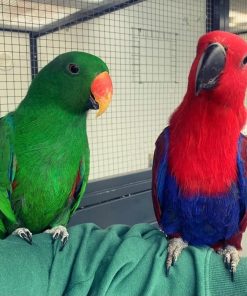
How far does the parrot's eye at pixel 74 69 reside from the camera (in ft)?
2.37

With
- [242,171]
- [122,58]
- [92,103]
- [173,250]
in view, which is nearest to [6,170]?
[92,103]

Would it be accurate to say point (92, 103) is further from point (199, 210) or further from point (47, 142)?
point (199, 210)

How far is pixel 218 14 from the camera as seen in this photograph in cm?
130

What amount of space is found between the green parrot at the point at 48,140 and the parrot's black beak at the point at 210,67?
8.1 inches

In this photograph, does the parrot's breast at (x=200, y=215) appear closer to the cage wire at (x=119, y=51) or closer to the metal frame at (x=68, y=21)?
the cage wire at (x=119, y=51)

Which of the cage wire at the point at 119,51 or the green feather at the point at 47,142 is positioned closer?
the green feather at the point at 47,142

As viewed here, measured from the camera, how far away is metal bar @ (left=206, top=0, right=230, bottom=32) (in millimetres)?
1302

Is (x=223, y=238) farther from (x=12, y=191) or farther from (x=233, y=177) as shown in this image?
(x=12, y=191)

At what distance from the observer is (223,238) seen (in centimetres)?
72

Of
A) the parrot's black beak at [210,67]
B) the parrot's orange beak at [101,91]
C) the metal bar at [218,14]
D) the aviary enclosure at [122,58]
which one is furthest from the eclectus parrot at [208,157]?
the metal bar at [218,14]

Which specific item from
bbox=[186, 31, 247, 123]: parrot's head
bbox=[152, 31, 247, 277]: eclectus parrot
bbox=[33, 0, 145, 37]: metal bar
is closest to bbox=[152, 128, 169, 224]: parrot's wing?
bbox=[152, 31, 247, 277]: eclectus parrot

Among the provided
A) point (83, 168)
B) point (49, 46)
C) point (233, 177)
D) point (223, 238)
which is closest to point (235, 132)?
point (233, 177)

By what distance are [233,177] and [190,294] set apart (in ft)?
0.85

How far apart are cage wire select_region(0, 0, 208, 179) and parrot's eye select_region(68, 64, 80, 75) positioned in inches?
15.9
